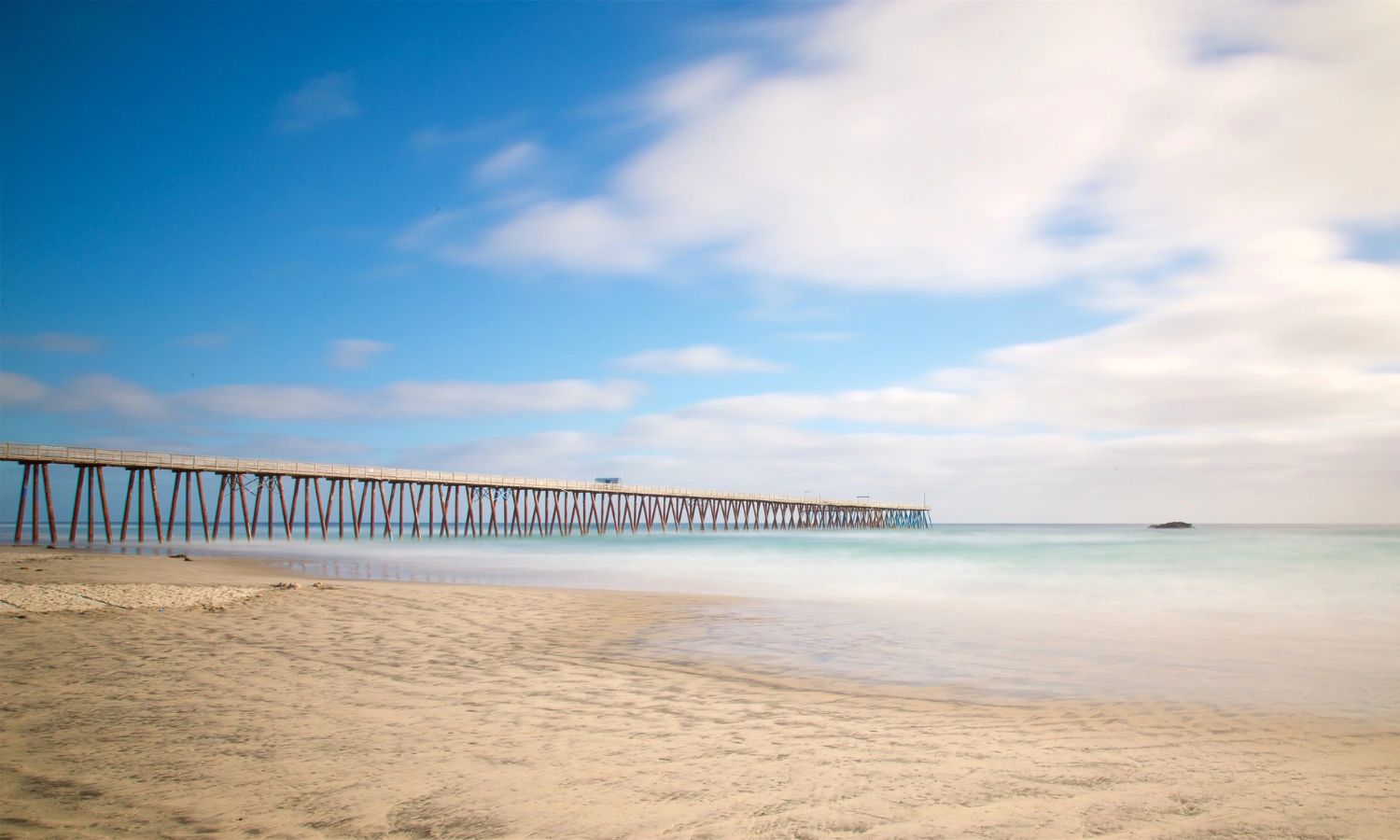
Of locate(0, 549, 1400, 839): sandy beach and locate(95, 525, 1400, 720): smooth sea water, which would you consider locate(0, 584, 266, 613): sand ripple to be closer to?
locate(0, 549, 1400, 839): sandy beach

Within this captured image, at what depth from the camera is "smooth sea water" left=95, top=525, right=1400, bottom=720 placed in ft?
22.5

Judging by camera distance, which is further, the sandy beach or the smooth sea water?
the smooth sea water

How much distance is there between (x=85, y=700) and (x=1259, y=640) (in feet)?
38.9

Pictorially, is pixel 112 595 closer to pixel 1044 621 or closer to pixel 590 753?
pixel 590 753

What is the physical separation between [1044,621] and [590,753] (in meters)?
9.37

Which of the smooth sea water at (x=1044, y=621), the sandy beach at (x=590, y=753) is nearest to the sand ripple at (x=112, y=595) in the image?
the sandy beach at (x=590, y=753)

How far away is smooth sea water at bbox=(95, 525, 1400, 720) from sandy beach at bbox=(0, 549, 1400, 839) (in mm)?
1045

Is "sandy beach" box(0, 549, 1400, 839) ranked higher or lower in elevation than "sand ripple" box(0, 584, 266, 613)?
higher

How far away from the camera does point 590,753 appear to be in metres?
4.19

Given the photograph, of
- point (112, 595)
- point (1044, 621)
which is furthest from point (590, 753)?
point (1044, 621)

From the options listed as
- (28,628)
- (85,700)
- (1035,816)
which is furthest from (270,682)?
(1035,816)

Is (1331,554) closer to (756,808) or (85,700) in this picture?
(756,808)

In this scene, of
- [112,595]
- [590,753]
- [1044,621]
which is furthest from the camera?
[1044,621]

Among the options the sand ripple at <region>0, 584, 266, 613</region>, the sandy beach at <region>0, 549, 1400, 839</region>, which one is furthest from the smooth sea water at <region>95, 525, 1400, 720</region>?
the sand ripple at <region>0, 584, 266, 613</region>
